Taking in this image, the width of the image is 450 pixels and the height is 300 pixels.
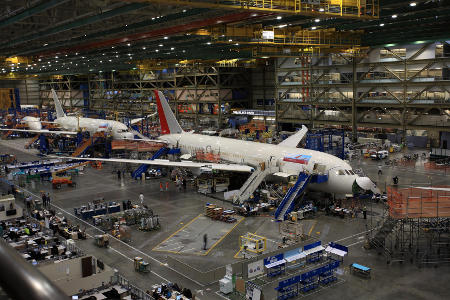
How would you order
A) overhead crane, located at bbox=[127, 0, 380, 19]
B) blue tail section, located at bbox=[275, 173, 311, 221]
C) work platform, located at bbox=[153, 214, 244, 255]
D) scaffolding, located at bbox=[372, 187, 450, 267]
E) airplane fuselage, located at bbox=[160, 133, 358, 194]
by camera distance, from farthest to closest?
airplane fuselage, located at bbox=[160, 133, 358, 194] → blue tail section, located at bbox=[275, 173, 311, 221] → work platform, located at bbox=[153, 214, 244, 255] → scaffolding, located at bbox=[372, 187, 450, 267] → overhead crane, located at bbox=[127, 0, 380, 19]

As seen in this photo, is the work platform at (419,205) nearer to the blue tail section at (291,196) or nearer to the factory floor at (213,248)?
the factory floor at (213,248)

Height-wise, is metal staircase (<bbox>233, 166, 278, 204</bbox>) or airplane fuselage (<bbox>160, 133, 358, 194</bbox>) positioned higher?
airplane fuselage (<bbox>160, 133, 358, 194</bbox>)

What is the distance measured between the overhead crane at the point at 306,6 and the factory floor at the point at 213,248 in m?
15.7

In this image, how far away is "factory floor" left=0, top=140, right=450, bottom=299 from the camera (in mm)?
23719

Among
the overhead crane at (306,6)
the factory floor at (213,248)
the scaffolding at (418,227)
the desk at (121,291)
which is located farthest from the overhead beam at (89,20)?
the scaffolding at (418,227)

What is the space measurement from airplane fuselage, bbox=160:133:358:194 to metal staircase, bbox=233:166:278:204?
4.00 feet

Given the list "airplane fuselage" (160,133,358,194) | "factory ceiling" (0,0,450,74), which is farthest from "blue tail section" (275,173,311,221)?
"factory ceiling" (0,0,450,74)

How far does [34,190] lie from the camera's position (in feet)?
159

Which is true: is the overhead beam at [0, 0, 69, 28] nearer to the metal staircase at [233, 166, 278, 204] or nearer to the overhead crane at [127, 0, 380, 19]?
the overhead crane at [127, 0, 380, 19]

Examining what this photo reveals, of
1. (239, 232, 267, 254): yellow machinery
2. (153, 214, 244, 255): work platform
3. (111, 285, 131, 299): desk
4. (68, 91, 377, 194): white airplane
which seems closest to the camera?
(111, 285, 131, 299): desk

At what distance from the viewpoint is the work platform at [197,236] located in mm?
30000

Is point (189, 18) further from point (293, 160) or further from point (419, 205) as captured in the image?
point (419, 205)

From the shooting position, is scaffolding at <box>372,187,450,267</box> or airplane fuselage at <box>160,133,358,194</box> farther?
airplane fuselage at <box>160,133,358,194</box>

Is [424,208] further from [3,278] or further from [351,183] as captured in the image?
[3,278]
